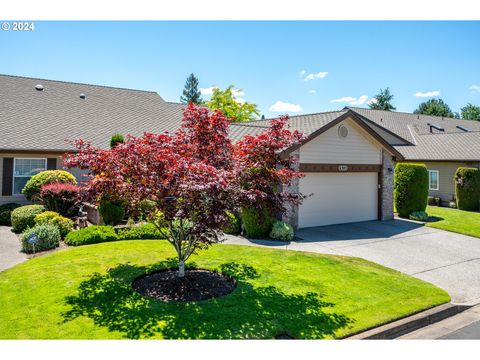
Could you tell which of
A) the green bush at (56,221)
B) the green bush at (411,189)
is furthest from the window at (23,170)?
the green bush at (411,189)

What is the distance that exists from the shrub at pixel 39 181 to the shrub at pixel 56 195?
16.6 inches

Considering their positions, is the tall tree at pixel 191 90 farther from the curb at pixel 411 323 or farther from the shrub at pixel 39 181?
the curb at pixel 411 323

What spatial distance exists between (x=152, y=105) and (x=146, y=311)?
19467mm

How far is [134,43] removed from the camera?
1152cm

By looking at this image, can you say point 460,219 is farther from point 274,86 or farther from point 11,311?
point 11,311

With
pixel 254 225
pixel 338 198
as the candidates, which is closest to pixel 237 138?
pixel 254 225

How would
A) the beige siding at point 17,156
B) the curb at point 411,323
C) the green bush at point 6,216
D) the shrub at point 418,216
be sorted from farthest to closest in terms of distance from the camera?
the shrub at point 418,216
the beige siding at point 17,156
the green bush at point 6,216
the curb at point 411,323

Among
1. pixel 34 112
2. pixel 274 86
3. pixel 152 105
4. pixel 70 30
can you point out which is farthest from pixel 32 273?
pixel 274 86

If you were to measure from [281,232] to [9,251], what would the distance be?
28.4 ft

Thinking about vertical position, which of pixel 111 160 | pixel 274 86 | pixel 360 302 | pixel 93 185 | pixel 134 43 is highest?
pixel 274 86

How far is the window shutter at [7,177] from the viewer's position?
14.7 meters

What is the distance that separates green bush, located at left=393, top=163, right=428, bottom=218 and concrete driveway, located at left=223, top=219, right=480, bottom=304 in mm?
1784

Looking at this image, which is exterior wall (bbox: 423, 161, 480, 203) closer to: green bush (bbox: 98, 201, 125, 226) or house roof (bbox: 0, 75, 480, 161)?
house roof (bbox: 0, 75, 480, 161)

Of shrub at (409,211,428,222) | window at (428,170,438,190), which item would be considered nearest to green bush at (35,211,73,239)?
shrub at (409,211,428,222)
